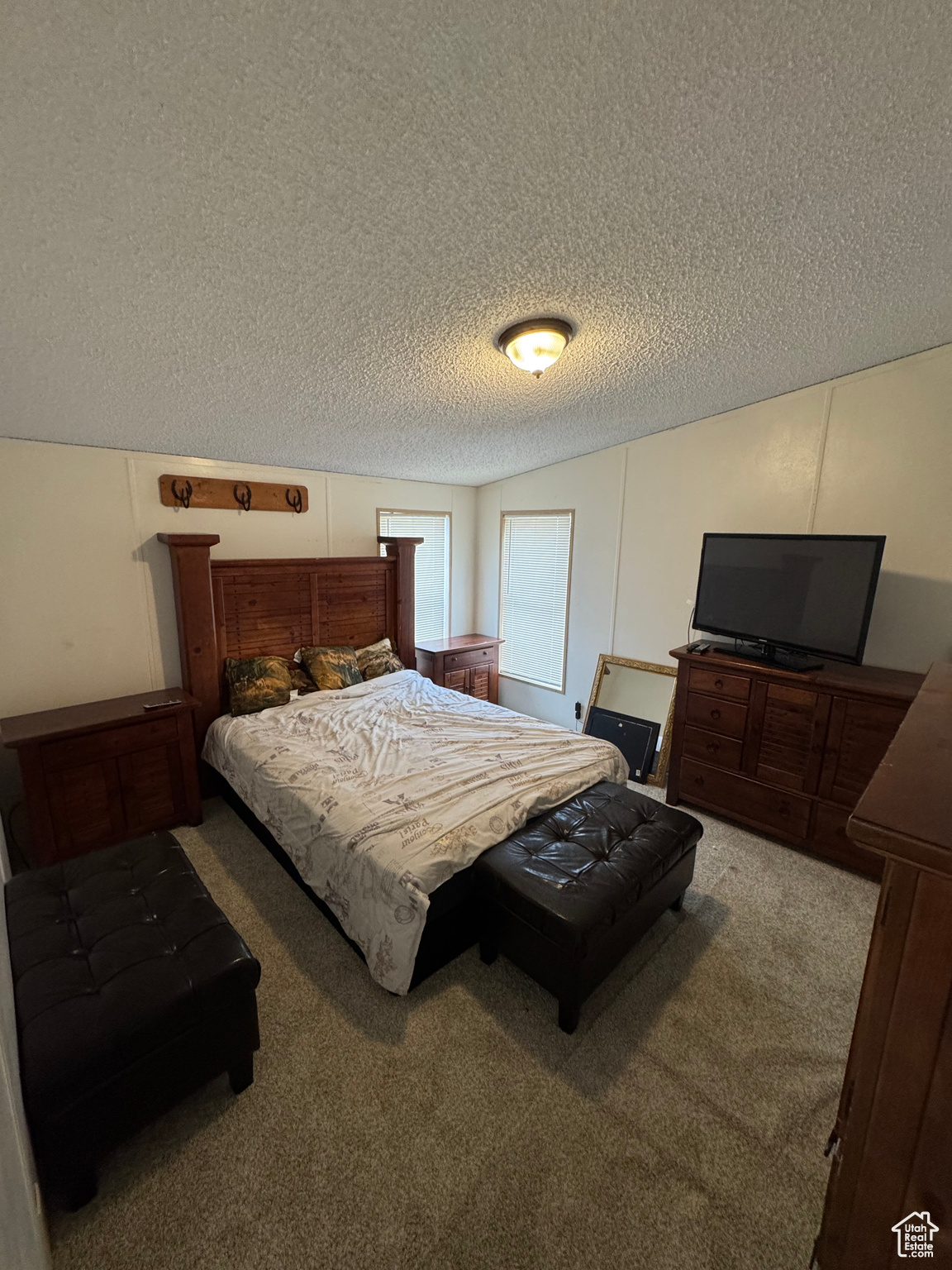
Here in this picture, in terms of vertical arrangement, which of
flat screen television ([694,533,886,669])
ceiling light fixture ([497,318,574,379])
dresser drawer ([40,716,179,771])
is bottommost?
dresser drawer ([40,716,179,771])

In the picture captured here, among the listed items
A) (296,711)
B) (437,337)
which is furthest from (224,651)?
(437,337)

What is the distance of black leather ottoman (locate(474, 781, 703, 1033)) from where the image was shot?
5.32 feet

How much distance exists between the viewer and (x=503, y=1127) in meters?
1.40

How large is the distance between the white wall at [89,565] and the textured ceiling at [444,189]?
440 mm

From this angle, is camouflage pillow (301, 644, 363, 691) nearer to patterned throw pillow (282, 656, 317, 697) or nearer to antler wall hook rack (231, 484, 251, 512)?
patterned throw pillow (282, 656, 317, 697)

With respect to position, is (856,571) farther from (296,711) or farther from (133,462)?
(133,462)

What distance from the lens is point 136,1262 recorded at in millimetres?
1129

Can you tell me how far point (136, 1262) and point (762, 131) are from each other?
10.2 ft

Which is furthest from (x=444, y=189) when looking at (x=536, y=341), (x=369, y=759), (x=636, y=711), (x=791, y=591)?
(x=636, y=711)

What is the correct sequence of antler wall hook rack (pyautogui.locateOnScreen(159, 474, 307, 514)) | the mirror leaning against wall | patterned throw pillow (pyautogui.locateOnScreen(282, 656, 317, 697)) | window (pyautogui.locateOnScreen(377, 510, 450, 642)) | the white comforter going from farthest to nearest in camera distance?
window (pyautogui.locateOnScreen(377, 510, 450, 642)), the mirror leaning against wall, patterned throw pillow (pyautogui.locateOnScreen(282, 656, 317, 697)), antler wall hook rack (pyautogui.locateOnScreen(159, 474, 307, 514)), the white comforter

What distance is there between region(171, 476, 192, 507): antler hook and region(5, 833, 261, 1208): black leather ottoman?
217 cm

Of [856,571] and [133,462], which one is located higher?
[133,462]

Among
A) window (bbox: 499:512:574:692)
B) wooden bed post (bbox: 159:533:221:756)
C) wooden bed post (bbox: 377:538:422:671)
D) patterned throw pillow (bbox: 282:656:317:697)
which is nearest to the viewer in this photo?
wooden bed post (bbox: 159:533:221:756)

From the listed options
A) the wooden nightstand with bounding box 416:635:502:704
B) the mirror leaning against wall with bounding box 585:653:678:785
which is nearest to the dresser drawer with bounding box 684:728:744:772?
the mirror leaning against wall with bounding box 585:653:678:785
